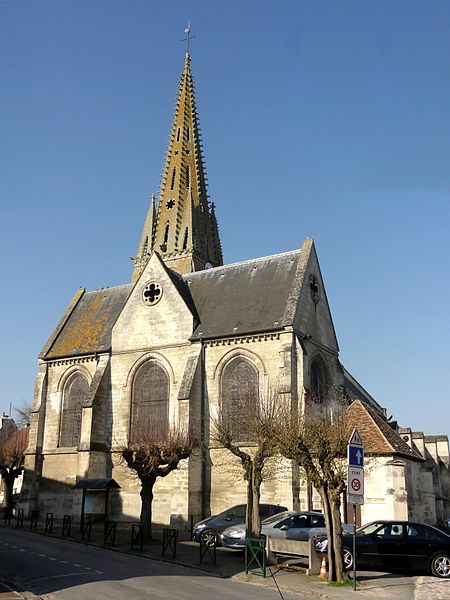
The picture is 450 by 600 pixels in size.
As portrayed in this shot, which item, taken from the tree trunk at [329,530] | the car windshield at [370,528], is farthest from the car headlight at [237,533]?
the tree trunk at [329,530]

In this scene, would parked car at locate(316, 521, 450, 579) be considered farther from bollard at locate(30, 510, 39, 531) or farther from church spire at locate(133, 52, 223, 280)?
church spire at locate(133, 52, 223, 280)

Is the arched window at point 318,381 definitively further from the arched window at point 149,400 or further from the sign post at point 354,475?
the sign post at point 354,475

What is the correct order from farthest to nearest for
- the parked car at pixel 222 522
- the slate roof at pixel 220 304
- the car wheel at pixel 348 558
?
1. the slate roof at pixel 220 304
2. the parked car at pixel 222 522
3. the car wheel at pixel 348 558

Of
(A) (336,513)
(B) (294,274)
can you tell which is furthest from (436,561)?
(B) (294,274)

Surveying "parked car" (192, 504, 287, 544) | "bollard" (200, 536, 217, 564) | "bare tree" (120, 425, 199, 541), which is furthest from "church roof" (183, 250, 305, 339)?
"bollard" (200, 536, 217, 564)

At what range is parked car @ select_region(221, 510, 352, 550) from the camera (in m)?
17.6

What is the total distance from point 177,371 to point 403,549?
1650 cm

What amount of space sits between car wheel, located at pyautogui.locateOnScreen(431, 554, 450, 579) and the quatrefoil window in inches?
788

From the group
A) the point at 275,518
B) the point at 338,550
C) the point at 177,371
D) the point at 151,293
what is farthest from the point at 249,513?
the point at 151,293

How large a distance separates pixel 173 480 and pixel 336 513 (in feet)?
44.8

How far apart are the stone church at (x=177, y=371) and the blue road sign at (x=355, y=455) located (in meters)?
9.21

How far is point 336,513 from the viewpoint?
1440cm

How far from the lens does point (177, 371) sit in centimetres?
2962

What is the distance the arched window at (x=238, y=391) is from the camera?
26172mm
